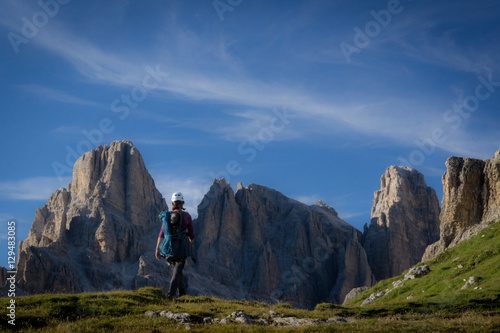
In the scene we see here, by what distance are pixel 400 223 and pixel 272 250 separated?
42.7 metres

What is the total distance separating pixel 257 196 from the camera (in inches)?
7387

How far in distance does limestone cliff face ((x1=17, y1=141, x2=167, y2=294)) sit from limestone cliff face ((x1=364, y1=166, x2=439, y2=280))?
72.4m

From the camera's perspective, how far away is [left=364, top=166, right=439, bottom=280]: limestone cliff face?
170 metres

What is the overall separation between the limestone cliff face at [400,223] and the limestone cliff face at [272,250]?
8253 millimetres

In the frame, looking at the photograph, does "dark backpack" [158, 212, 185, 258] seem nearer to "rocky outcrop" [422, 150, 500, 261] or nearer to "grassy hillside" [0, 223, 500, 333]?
"grassy hillside" [0, 223, 500, 333]

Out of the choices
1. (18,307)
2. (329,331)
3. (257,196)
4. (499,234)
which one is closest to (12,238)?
(18,307)

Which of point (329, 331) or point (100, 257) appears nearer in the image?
point (329, 331)

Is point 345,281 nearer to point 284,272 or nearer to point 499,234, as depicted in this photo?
point 284,272

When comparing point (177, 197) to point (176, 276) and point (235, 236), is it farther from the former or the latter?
point (235, 236)

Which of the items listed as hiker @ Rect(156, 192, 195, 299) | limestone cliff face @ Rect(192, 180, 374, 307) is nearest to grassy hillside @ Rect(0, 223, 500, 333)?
hiker @ Rect(156, 192, 195, 299)

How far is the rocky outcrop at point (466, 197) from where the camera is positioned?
46.4m

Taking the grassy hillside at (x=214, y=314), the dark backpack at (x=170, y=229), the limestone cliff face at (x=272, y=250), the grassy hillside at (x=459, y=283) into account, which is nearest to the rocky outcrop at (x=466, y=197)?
the grassy hillside at (x=459, y=283)

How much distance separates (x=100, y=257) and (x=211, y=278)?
33809 millimetres

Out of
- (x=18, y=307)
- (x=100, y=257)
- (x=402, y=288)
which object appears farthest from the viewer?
(x=100, y=257)
